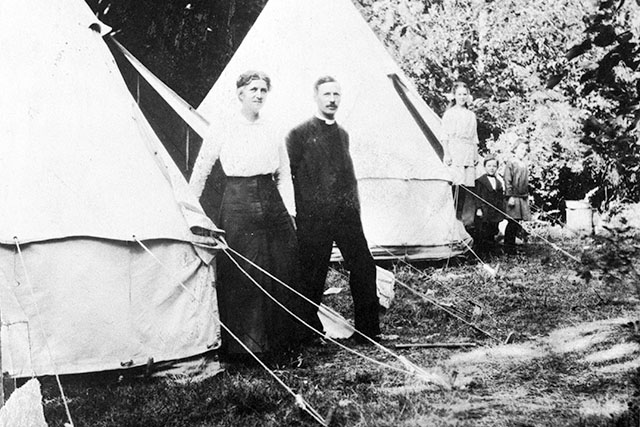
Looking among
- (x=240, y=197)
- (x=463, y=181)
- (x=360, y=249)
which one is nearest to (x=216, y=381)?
(x=240, y=197)

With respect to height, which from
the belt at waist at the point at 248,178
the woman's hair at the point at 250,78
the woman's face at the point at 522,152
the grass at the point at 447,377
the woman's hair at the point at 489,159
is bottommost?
the grass at the point at 447,377

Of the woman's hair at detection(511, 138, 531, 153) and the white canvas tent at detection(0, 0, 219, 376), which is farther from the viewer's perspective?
the woman's hair at detection(511, 138, 531, 153)

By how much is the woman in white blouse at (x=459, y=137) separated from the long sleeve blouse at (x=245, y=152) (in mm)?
3024

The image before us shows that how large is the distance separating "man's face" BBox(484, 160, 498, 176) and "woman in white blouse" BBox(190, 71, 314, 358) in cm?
368

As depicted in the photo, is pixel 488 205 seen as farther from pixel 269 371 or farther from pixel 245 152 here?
pixel 269 371

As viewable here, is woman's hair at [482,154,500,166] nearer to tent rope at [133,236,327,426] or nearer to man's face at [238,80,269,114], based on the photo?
man's face at [238,80,269,114]

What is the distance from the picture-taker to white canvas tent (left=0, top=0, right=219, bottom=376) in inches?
141

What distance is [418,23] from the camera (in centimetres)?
984

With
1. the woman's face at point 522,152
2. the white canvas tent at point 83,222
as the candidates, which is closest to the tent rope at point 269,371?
the white canvas tent at point 83,222

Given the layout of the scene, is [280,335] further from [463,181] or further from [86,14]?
[463,181]

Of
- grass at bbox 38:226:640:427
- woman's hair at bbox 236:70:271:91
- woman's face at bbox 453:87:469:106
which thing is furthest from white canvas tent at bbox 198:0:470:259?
woman's hair at bbox 236:70:271:91

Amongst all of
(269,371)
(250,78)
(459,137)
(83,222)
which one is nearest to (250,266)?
(269,371)

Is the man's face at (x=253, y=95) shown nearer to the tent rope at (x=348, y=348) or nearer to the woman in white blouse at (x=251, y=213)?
the woman in white blouse at (x=251, y=213)

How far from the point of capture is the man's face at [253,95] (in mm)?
4387
